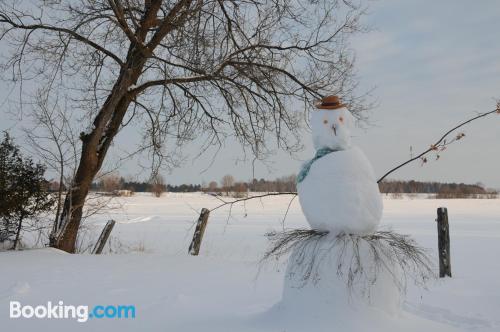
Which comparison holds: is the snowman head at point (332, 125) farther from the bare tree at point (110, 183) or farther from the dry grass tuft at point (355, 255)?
the bare tree at point (110, 183)

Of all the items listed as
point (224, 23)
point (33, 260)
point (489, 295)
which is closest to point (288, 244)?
point (489, 295)

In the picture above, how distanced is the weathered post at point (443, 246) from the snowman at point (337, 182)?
4487mm

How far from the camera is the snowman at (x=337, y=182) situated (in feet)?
12.4

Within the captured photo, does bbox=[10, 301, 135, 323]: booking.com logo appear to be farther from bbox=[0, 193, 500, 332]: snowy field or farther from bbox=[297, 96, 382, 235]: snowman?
bbox=[297, 96, 382, 235]: snowman

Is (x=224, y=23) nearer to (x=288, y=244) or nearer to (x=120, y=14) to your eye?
(x=120, y=14)

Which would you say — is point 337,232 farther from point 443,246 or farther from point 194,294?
point 443,246

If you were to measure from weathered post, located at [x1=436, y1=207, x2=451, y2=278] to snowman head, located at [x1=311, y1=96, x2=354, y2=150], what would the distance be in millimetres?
4664

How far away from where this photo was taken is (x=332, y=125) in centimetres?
402

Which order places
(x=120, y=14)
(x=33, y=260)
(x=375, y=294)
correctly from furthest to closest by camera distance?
(x=120, y=14), (x=33, y=260), (x=375, y=294)

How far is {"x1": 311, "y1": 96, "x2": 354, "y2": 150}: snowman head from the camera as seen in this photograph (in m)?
4.02

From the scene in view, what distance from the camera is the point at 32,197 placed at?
31.1ft

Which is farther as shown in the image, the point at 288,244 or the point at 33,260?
the point at 33,260

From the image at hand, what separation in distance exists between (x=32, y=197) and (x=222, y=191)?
18.2 ft

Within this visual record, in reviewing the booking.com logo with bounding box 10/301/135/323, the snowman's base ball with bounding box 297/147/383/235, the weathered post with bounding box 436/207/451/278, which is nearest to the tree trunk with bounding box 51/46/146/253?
the booking.com logo with bounding box 10/301/135/323
